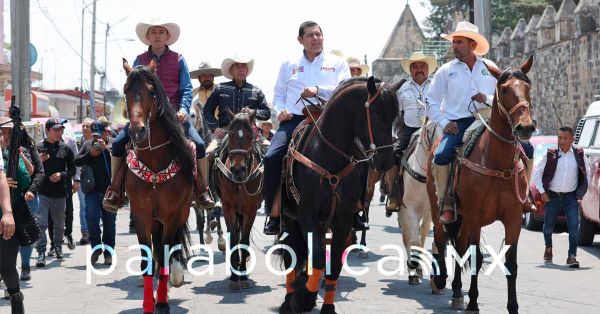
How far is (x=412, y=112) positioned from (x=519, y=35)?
87.2 feet

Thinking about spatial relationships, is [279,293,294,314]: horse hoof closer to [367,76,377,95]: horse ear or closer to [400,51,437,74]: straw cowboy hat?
[367,76,377,95]: horse ear

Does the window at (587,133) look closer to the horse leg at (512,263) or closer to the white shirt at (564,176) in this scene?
the white shirt at (564,176)

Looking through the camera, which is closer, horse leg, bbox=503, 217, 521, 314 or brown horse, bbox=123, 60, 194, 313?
horse leg, bbox=503, 217, 521, 314

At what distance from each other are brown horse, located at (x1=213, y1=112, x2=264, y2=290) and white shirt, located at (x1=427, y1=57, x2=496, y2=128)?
2.44 metres

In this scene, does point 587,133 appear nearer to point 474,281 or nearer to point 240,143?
point 240,143

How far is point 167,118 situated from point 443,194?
9.70 ft

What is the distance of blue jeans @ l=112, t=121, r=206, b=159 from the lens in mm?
10086

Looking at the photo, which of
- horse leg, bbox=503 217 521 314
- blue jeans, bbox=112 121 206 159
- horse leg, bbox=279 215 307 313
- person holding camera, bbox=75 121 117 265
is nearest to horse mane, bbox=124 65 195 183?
blue jeans, bbox=112 121 206 159

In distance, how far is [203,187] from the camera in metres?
10.6

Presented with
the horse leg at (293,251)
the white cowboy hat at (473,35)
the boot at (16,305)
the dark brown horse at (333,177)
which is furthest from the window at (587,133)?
the boot at (16,305)

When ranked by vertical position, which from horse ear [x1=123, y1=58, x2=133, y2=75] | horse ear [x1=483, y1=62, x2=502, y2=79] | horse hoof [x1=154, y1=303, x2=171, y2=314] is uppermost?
horse ear [x1=123, y1=58, x2=133, y2=75]

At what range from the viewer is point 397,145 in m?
13.5

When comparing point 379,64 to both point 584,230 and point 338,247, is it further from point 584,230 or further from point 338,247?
point 338,247

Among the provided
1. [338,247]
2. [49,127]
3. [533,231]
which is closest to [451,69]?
[338,247]
